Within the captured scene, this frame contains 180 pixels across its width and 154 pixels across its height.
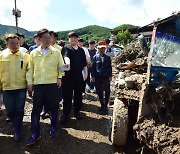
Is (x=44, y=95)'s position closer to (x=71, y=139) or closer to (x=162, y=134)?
(x=71, y=139)

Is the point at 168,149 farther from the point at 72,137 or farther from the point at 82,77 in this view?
the point at 82,77

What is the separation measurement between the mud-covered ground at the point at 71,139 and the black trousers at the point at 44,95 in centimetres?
59

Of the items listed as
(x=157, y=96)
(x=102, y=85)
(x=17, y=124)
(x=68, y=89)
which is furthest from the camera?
(x=102, y=85)

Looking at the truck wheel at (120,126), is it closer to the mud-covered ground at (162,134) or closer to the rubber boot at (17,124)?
the mud-covered ground at (162,134)

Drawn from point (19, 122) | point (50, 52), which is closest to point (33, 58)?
point (50, 52)

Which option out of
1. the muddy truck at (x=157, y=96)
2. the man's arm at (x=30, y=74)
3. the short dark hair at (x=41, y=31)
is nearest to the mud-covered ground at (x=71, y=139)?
the muddy truck at (x=157, y=96)

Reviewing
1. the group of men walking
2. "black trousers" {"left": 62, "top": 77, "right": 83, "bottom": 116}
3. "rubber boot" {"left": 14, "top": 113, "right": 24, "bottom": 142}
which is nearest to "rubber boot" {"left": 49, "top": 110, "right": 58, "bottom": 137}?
the group of men walking

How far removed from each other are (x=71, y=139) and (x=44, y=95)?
0.92 metres

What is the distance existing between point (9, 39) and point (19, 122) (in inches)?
54.1

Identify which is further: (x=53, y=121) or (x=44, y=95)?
(x=53, y=121)

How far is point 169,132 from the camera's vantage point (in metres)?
3.17

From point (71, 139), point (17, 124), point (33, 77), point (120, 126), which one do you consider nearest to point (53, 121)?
point (71, 139)

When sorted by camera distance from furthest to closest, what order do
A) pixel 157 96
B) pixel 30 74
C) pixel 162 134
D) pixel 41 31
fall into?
1. pixel 30 74
2. pixel 41 31
3. pixel 157 96
4. pixel 162 134

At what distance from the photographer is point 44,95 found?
4.30 m
